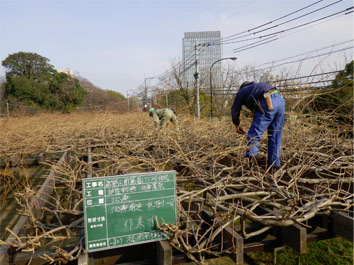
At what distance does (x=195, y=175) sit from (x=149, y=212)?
146cm

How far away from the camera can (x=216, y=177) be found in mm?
3422

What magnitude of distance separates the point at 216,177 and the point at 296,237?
1287mm

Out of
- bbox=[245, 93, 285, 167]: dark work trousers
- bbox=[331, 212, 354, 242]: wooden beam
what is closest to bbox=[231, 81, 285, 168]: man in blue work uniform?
bbox=[245, 93, 285, 167]: dark work trousers

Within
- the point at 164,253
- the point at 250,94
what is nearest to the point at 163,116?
the point at 250,94

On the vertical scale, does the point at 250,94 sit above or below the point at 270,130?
above

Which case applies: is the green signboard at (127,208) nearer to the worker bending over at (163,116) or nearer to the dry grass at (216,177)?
the dry grass at (216,177)

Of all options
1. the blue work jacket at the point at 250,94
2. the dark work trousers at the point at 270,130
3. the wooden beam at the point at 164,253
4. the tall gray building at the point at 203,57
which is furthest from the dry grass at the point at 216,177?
the tall gray building at the point at 203,57

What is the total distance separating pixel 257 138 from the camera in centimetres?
386

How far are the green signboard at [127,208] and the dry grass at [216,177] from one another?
14 centimetres

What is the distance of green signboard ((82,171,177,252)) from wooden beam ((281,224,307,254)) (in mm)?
1066

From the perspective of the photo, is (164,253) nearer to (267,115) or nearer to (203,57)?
(267,115)

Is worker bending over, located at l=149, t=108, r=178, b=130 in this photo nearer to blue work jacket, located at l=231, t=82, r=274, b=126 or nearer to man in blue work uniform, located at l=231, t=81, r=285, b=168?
blue work jacket, located at l=231, t=82, r=274, b=126

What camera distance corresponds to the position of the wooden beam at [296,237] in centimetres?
225

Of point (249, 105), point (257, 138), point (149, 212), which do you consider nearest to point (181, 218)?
point (149, 212)
